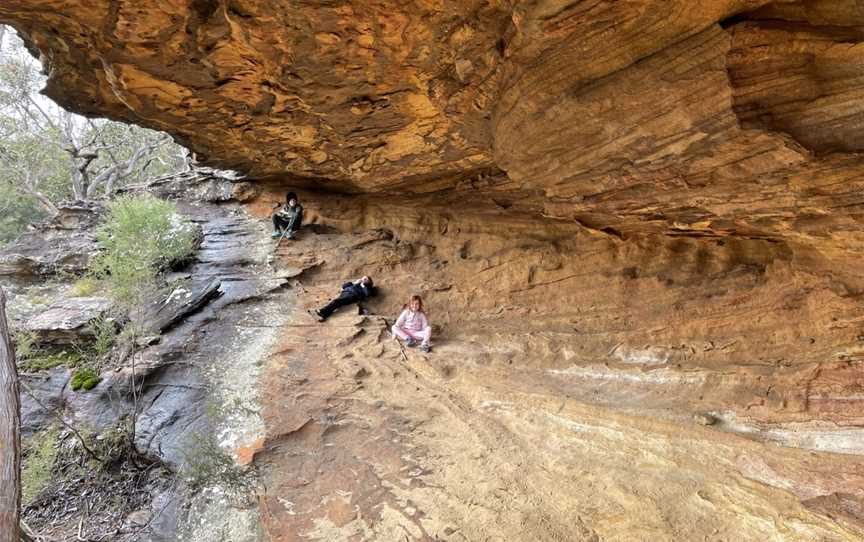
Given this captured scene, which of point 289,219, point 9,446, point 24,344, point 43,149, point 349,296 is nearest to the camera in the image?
point 9,446

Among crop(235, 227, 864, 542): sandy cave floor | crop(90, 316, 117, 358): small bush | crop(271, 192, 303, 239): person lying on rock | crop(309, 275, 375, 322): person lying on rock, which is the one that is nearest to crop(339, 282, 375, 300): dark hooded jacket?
crop(309, 275, 375, 322): person lying on rock

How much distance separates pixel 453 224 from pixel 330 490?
19.2 ft

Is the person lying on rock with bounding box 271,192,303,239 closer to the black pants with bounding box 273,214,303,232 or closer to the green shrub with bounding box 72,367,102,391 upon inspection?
the black pants with bounding box 273,214,303,232

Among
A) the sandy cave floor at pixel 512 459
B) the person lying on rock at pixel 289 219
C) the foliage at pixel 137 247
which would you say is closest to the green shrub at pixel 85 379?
the foliage at pixel 137 247

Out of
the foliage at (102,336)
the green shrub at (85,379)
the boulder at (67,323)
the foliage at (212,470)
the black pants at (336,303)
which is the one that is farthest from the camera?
the black pants at (336,303)

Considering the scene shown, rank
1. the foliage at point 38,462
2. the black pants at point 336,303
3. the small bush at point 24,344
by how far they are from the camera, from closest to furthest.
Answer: the foliage at point 38,462, the small bush at point 24,344, the black pants at point 336,303

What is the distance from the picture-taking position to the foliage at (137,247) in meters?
7.92

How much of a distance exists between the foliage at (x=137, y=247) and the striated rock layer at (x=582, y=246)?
102 inches

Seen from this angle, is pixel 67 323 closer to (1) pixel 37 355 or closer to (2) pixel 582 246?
(1) pixel 37 355

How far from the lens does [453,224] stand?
9453 millimetres

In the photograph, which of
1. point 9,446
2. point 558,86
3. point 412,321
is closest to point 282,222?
point 412,321

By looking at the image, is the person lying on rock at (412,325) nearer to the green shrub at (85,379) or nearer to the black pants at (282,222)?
the black pants at (282,222)

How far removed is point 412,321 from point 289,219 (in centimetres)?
428

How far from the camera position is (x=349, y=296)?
840cm
